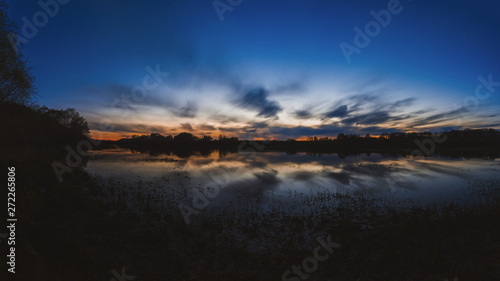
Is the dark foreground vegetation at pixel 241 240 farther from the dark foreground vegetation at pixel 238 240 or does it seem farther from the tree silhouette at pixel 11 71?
the tree silhouette at pixel 11 71

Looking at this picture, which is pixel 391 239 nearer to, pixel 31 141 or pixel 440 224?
pixel 440 224

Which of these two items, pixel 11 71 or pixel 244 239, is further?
pixel 11 71

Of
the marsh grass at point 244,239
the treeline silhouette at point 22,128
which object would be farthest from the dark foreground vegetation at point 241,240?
the treeline silhouette at point 22,128

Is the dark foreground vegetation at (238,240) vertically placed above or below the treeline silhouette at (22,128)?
below

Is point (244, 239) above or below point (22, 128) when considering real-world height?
below

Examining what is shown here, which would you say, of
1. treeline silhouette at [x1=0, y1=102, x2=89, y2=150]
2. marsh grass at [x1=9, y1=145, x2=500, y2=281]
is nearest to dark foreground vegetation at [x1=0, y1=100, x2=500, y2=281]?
marsh grass at [x1=9, y1=145, x2=500, y2=281]

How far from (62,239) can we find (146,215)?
5.62m

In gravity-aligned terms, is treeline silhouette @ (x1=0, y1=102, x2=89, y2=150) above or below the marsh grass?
above

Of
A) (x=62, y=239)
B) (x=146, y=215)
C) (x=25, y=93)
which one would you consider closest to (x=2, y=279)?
(x=62, y=239)

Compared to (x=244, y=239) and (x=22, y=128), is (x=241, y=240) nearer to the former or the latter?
(x=244, y=239)

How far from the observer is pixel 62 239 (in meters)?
8.05

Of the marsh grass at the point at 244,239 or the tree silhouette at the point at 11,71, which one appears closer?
the marsh grass at the point at 244,239

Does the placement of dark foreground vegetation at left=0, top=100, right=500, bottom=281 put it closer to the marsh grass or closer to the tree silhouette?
the marsh grass

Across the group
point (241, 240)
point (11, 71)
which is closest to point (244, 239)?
point (241, 240)
